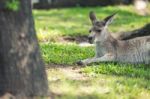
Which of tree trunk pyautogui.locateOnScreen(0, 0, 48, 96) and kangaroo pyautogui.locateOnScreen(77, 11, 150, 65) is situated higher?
tree trunk pyautogui.locateOnScreen(0, 0, 48, 96)

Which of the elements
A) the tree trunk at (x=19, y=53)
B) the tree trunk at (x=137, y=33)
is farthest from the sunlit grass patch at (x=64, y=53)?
the tree trunk at (x=19, y=53)

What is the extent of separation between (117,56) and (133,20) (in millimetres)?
10471

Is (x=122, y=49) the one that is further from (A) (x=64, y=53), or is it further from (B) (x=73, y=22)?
(B) (x=73, y=22)

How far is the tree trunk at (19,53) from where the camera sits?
7.96 meters

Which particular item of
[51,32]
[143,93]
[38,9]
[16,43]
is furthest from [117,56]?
[38,9]

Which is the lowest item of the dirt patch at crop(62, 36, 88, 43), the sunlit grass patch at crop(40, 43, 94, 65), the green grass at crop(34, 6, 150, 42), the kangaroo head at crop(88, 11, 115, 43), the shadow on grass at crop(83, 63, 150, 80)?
the green grass at crop(34, 6, 150, 42)

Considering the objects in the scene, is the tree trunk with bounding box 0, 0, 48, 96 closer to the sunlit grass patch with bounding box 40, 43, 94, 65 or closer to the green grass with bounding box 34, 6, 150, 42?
the sunlit grass patch with bounding box 40, 43, 94, 65

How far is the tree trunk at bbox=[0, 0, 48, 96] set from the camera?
7.96 meters

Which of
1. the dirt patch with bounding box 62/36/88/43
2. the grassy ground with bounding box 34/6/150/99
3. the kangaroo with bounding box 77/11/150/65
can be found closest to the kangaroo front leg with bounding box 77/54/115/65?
the kangaroo with bounding box 77/11/150/65

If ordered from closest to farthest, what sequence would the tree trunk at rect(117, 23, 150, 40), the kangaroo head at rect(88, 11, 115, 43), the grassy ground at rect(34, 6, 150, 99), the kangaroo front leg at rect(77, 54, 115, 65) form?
the grassy ground at rect(34, 6, 150, 99)
the kangaroo front leg at rect(77, 54, 115, 65)
the kangaroo head at rect(88, 11, 115, 43)
the tree trunk at rect(117, 23, 150, 40)

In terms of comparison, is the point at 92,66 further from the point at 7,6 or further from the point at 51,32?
the point at 51,32

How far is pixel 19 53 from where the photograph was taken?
8.02m

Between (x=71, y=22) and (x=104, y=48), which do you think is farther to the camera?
(x=71, y=22)

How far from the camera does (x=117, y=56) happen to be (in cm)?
1179
